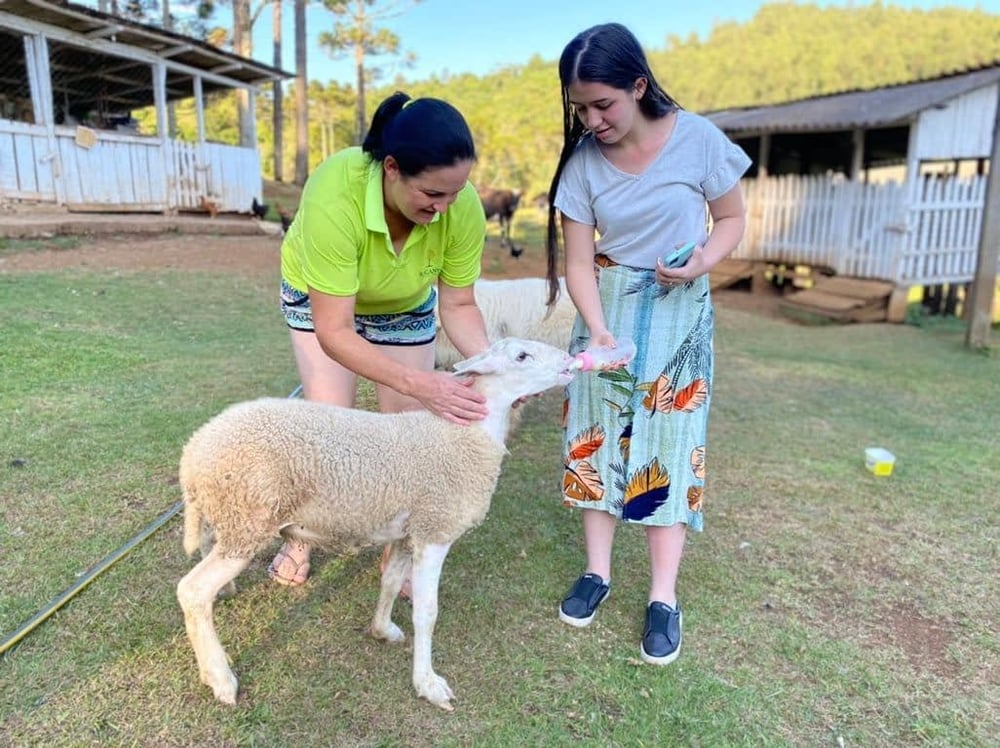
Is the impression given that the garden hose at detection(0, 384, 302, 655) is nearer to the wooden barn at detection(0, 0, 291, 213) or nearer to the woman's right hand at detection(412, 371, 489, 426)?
the woman's right hand at detection(412, 371, 489, 426)

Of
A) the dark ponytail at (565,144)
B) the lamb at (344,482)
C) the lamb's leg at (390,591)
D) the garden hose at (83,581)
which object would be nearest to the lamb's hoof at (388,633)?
the lamb's leg at (390,591)

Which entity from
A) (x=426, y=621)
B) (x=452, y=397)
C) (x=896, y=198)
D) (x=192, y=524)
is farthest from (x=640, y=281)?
(x=896, y=198)

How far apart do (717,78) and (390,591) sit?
8797cm

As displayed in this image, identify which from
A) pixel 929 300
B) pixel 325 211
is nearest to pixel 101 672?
pixel 325 211

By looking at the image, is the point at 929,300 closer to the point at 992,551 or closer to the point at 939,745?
the point at 992,551

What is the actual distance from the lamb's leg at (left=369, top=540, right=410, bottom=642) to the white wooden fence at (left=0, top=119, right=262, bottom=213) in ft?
39.7

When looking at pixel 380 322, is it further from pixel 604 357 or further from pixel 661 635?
pixel 661 635

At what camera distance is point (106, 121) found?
59.6 ft

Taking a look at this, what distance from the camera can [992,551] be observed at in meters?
3.68

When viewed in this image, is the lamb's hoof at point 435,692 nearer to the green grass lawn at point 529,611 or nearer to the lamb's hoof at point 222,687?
the green grass lawn at point 529,611

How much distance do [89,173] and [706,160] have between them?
13460 millimetres

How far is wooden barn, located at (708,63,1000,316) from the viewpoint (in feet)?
39.2

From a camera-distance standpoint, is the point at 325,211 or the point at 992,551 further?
the point at 992,551

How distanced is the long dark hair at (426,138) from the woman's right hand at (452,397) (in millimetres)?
679
